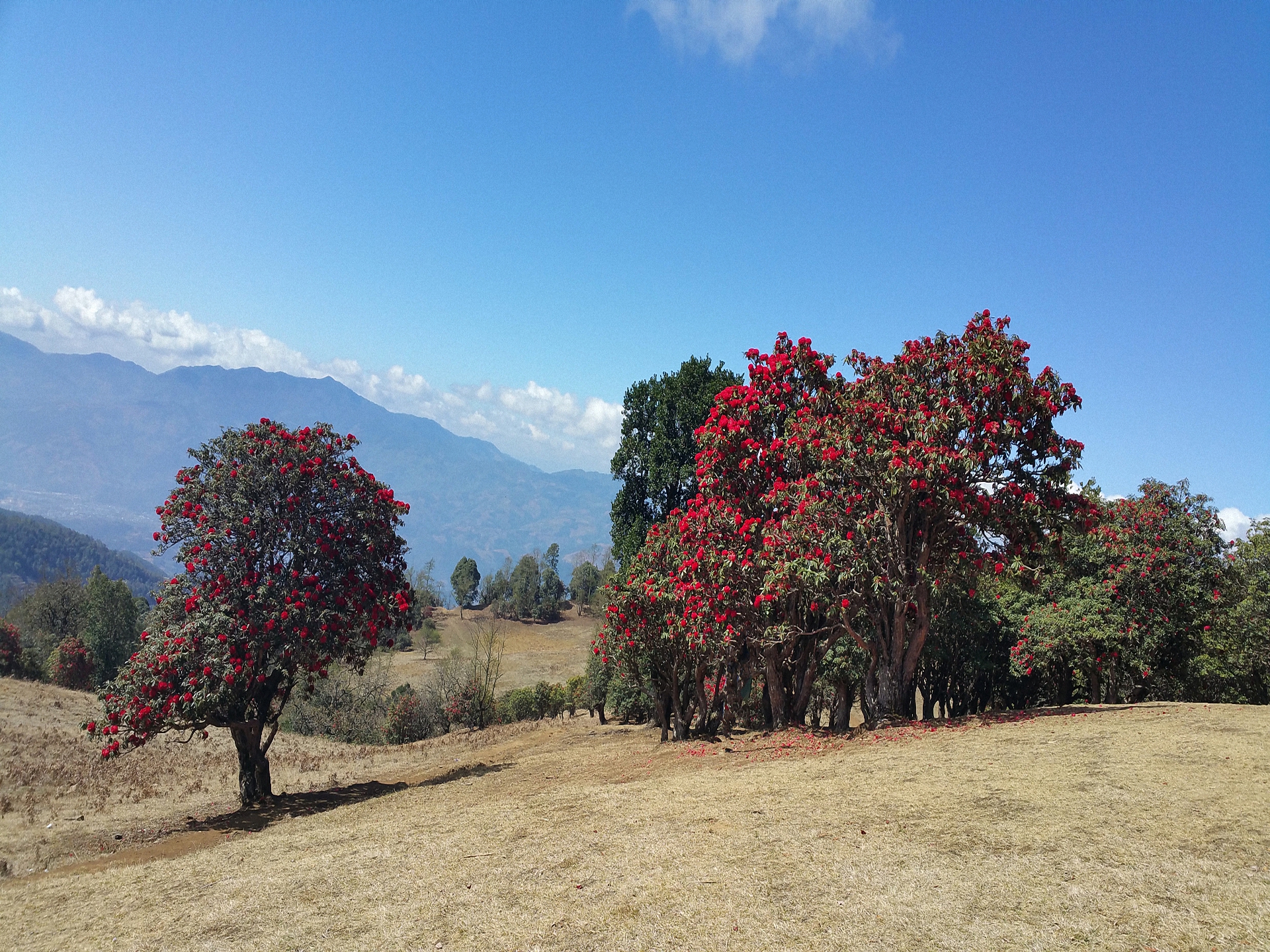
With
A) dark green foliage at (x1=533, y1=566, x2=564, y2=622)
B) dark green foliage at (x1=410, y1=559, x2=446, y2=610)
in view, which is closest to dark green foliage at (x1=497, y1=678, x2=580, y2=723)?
dark green foliage at (x1=410, y1=559, x2=446, y2=610)

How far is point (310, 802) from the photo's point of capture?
16.2m

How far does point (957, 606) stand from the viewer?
80.5ft

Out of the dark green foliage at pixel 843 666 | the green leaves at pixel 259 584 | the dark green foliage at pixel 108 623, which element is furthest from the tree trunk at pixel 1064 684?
the dark green foliage at pixel 108 623

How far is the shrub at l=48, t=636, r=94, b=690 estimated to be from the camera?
4916 cm

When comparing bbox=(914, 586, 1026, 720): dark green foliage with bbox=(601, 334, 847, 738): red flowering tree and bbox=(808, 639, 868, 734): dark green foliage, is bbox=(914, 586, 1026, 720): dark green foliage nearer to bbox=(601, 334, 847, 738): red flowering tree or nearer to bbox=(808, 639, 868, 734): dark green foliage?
bbox=(808, 639, 868, 734): dark green foliage

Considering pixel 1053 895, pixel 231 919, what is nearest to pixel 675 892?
pixel 1053 895

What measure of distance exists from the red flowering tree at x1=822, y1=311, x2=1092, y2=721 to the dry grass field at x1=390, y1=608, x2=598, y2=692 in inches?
1476

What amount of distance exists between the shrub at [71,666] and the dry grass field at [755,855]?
143 ft

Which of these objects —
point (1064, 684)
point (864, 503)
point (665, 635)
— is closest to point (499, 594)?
point (1064, 684)

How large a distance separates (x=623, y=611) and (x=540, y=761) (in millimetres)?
4499

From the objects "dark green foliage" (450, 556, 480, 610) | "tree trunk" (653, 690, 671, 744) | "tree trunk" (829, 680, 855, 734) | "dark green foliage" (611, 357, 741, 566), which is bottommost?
"tree trunk" (653, 690, 671, 744)

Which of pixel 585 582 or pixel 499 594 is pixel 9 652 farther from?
pixel 585 582

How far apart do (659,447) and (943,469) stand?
71.5ft

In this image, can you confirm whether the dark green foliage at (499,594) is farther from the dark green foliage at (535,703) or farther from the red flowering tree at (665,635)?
the red flowering tree at (665,635)
